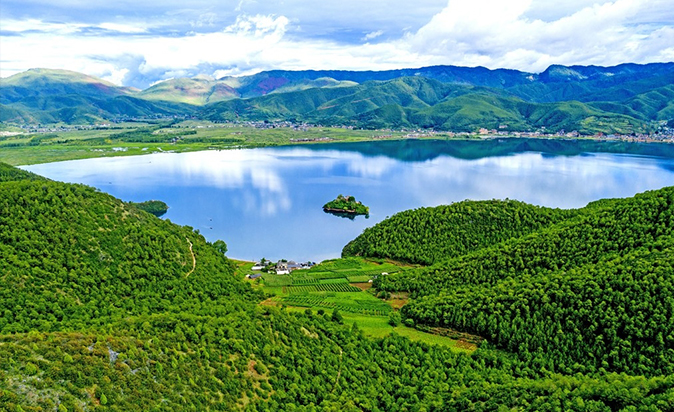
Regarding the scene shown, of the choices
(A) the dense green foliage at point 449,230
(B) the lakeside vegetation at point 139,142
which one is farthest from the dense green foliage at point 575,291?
(B) the lakeside vegetation at point 139,142

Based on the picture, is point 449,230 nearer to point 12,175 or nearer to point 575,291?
point 575,291

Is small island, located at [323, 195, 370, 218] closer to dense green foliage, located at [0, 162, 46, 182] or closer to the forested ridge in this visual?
the forested ridge

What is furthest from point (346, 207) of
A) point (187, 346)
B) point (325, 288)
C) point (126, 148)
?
point (126, 148)

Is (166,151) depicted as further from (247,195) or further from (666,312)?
(666,312)

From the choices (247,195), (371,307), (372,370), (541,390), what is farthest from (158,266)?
(247,195)

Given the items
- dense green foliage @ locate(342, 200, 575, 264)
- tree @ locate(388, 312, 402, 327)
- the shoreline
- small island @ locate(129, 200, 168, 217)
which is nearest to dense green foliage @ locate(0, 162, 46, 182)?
small island @ locate(129, 200, 168, 217)

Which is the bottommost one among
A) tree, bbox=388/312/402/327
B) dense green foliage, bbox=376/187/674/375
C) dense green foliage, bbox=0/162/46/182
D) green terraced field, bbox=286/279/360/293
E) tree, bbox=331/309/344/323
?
tree, bbox=388/312/402/327

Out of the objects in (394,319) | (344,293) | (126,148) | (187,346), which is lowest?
(394,319)
